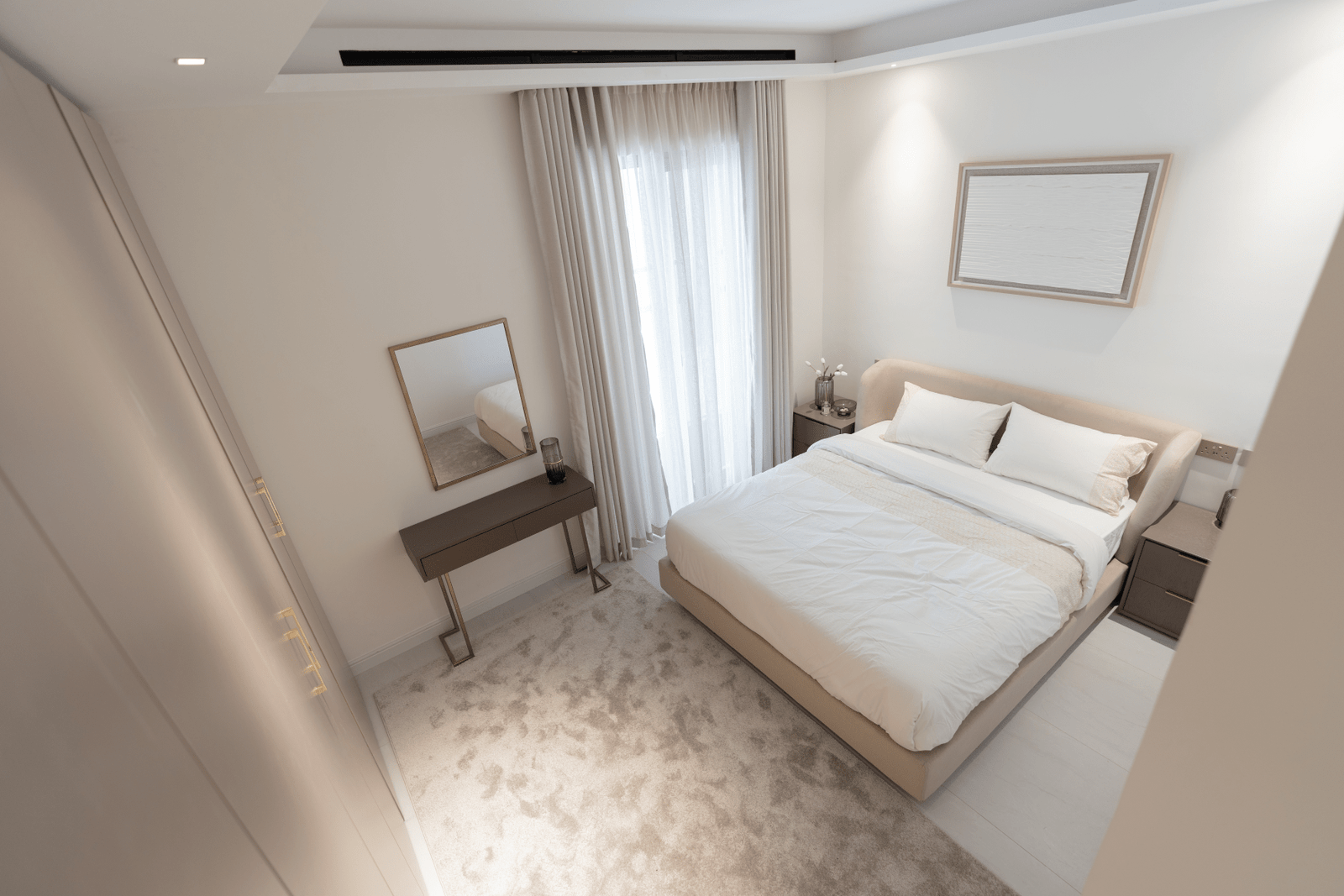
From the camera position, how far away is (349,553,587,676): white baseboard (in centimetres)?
316

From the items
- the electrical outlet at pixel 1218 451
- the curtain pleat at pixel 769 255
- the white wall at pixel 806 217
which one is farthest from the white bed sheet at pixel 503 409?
the electrical outlet at pixel 1218 451

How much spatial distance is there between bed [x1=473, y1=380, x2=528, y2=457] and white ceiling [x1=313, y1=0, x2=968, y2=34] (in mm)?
1561

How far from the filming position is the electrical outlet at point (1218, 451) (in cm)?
277

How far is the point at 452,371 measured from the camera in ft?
9.86

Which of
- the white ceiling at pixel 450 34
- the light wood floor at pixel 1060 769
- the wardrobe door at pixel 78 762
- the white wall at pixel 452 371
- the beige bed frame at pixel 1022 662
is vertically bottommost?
the light wood floor at pixel 1060 769

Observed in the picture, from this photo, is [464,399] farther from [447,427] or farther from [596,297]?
[596,297]

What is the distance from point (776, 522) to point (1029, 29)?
250 centimetres

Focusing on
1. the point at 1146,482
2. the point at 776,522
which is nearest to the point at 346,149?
the point at 776,522

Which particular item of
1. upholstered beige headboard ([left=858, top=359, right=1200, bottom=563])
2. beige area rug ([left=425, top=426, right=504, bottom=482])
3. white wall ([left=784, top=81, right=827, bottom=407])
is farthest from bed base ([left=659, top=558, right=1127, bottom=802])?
white wall ([left=784, top=81, right=827, bottom=407])

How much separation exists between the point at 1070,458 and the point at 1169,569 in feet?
2.06

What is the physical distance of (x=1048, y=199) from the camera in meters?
3.08

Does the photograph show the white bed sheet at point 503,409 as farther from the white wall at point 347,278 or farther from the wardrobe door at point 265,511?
the wardrobe door at point 265,511

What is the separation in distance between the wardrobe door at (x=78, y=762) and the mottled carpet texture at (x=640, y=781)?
1.88 metres

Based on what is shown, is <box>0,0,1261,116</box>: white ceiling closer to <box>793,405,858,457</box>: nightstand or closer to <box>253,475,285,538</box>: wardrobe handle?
<box>253,475,285,538</box>: wardrobe handle
